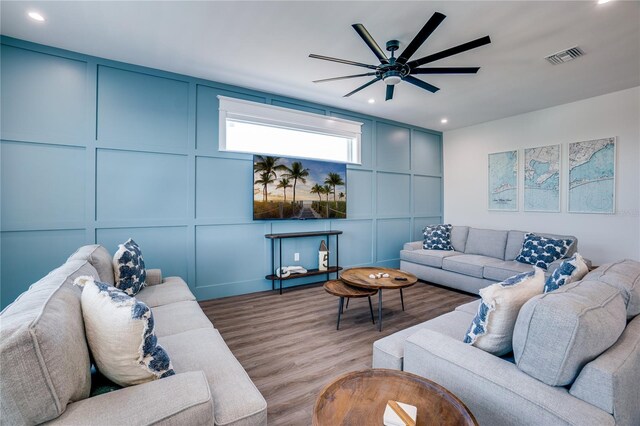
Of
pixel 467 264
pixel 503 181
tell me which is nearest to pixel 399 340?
pixel 467 264

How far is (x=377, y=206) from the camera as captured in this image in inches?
207

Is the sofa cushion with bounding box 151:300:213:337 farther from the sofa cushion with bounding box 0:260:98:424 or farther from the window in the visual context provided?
the window

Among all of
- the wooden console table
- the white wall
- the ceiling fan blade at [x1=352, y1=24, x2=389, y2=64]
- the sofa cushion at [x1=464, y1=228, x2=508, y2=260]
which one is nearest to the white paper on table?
the ceiling fan blade at [x1=352, y1=24, x2=389, y2=64]

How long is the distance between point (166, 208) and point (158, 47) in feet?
5.87

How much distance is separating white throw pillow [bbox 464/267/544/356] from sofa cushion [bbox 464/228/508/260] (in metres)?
3.36

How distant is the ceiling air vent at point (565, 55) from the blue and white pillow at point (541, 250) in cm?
219

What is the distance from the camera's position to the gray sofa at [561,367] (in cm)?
103

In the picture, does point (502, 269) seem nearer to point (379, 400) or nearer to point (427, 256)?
point (427, 256)

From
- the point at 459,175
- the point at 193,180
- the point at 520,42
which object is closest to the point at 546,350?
the point at 520,42

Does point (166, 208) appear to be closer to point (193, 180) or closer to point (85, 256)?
point (193, 180)

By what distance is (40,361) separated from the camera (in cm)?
83

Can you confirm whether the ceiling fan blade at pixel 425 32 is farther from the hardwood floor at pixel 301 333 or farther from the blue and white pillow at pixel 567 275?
the hardwood floor at pixel 301 333

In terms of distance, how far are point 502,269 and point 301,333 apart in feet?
9.28

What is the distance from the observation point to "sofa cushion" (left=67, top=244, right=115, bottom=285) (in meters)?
2.08
